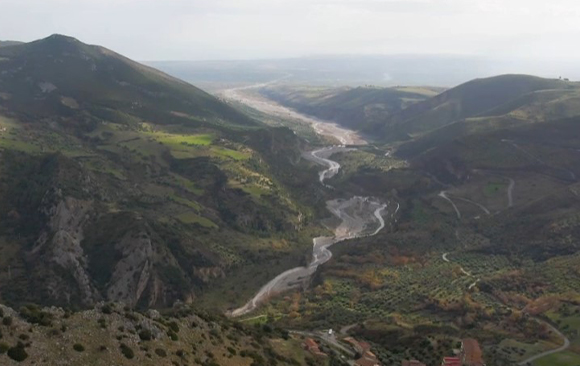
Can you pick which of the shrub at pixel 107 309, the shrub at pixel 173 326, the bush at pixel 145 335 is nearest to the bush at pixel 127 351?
the bush at pixel 145 335

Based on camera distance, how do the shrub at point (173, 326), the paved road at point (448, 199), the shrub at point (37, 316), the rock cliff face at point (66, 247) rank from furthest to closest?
the paved road at point (448, 199)
the rock cliff face at point (66, 247)
the shrub at point (173, 326)
the shrub at point (37, 316)

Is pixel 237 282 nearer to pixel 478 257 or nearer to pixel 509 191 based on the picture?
pixel 478 257

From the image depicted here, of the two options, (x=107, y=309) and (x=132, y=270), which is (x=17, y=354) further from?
(x=132, y=270)

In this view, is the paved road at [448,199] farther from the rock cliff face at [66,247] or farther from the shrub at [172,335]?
the shrub at [172,335]

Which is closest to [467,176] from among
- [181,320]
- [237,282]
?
[237,282]

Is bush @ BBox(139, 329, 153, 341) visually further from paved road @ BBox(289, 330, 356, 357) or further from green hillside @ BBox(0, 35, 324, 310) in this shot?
green hillside @ BBox(0, 35, 324, 310)

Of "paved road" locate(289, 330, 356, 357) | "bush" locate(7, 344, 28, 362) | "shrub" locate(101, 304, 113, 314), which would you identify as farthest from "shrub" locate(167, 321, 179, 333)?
"paved road" locate(289, 330, 356, 357)

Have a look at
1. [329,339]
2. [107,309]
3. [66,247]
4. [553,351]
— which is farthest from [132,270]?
[553,351]

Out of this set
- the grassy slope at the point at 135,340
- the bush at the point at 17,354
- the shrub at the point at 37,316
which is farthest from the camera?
the shrub at the point at 37,316

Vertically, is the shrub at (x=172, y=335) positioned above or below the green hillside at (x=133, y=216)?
above
